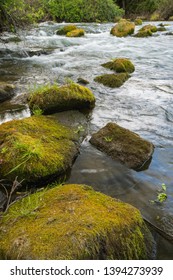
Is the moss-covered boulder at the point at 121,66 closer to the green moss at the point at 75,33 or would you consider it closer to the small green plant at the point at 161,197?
the small green plant at the point at 161,197

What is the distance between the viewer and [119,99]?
7070 mm

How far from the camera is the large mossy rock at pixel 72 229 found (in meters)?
2.31

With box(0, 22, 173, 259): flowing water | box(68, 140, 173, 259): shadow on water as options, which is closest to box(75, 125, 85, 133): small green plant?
box(0, 22, 173, 259): flowing water

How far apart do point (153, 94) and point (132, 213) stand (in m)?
5.13

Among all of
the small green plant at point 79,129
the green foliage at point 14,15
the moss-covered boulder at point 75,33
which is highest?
the green foliage at point 14,15

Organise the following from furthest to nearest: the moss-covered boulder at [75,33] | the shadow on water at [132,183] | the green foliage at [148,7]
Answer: the green foliage at [148,7] < the moss-covered boulder at [75,33] < the shadow on water at [132,183]

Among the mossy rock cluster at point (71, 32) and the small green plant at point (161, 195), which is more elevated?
the mossy rock cluster at point (71, 32)

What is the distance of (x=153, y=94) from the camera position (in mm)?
7422

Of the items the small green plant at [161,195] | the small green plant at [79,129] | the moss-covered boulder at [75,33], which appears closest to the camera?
the small green plant at [161,195]

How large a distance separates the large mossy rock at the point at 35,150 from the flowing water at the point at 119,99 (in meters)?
0.28

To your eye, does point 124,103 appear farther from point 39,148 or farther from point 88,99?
point 39,148

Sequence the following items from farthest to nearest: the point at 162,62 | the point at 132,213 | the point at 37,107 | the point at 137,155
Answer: the point at 162,62, the point at 37,107, the point at 137,155, the point at 132,213

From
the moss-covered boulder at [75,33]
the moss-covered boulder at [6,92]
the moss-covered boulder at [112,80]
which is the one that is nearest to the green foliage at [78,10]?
the moss-covered boulder at [75,33]

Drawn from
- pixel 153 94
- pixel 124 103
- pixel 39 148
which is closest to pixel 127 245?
pixel 39 148
